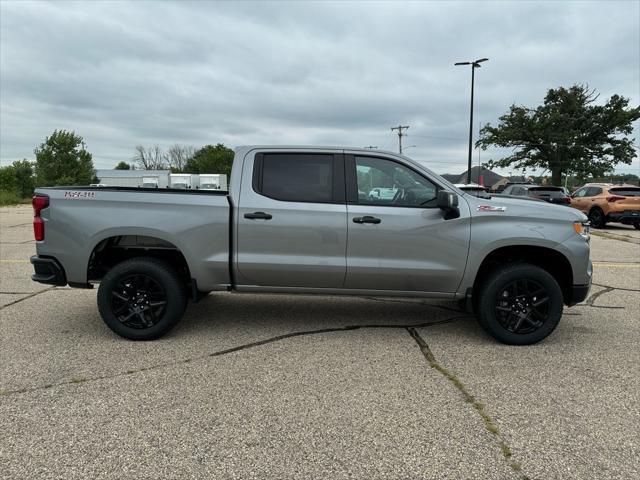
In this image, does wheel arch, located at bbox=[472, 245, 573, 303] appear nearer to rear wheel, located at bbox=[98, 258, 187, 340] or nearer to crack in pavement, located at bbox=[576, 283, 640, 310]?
crack in pavement, located at bbox=[576, 283, 640, 310]

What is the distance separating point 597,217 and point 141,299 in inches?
682

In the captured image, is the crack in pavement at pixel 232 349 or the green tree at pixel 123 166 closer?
the crack in pavement at pixel 232 349

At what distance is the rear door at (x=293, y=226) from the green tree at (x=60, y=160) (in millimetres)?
55172

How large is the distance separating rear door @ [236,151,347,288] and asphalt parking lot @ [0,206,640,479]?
66 centimetres

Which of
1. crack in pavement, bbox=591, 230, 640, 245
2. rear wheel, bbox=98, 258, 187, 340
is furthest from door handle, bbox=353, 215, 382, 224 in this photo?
crack in pavement, bbox=591, 230, 640, 245

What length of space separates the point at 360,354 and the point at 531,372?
1.39 m

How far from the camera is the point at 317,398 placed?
11.0 ft

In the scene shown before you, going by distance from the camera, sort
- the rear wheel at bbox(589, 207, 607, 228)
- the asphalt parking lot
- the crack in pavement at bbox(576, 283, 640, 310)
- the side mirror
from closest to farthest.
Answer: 1. the asphalt parking lot
2. the side mirror
3. the crack in pavement at bbox(576, 283, 640, 310)
4. the rear wheel at bbox(589, 207, 607, 228)

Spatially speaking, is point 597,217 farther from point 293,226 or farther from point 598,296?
point 293,226

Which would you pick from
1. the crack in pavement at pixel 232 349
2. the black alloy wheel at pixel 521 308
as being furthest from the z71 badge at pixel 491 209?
the crack in pavement at pixel 232 349

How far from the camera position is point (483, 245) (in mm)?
4375

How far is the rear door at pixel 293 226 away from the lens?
14.4 feet

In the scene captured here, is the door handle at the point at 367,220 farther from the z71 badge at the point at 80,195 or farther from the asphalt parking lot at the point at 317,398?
the z71 badge at the point at 80,195

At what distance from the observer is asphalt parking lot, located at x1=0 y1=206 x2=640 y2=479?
2602 mm
